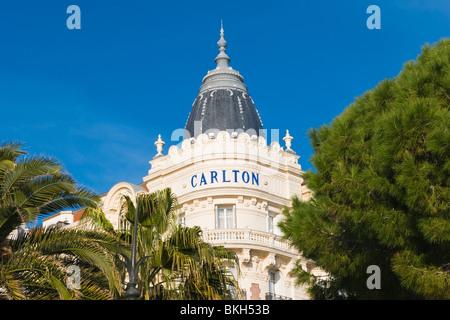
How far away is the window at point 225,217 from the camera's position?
123 ft

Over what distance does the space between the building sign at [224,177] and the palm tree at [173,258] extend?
1612cm

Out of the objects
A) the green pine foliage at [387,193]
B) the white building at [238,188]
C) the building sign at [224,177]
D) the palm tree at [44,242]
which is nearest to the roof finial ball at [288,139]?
the white building at [238,188]

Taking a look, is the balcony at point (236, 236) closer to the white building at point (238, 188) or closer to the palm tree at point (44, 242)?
the white building at point (238, 188)

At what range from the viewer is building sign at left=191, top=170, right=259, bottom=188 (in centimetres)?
3766

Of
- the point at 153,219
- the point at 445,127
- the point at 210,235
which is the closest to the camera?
the point at 445,127

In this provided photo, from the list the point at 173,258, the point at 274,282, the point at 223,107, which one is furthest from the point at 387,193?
the point at 223,107

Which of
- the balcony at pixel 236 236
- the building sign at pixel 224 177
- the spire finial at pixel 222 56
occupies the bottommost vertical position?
the balcony at pixel 236 236

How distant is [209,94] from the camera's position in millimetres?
41562

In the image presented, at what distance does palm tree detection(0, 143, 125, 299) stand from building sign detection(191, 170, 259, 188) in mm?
17286
